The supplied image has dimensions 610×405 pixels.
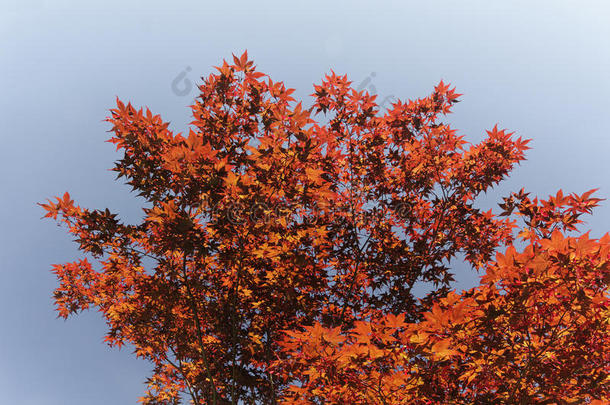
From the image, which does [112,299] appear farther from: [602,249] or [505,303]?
[602,249]

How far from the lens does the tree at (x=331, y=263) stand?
3.31 m

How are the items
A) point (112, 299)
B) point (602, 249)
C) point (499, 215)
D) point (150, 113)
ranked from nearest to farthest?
point (602, 249) < point (150, 113) < point (499, 215) < point (112, 299)

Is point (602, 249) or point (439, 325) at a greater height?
point (602, 249)

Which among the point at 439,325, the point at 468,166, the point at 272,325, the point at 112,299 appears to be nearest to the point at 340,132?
the point at 468,166

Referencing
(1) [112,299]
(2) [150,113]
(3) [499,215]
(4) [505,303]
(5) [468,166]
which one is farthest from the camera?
(1) [112,299]

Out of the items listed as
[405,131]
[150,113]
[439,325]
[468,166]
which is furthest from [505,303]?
[150,113]

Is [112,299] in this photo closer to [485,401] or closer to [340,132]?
[340,132]

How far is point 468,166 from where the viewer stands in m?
6.33

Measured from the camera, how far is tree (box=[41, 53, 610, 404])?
10.9ft

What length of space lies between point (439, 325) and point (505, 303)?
2.62ft

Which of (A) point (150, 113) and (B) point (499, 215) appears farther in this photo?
(B) point (499, 215)

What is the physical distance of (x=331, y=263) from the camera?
665 centimetres

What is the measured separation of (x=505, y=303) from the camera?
3.31 m

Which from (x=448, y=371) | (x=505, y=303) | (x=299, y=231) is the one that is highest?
(x=299, y=231)
